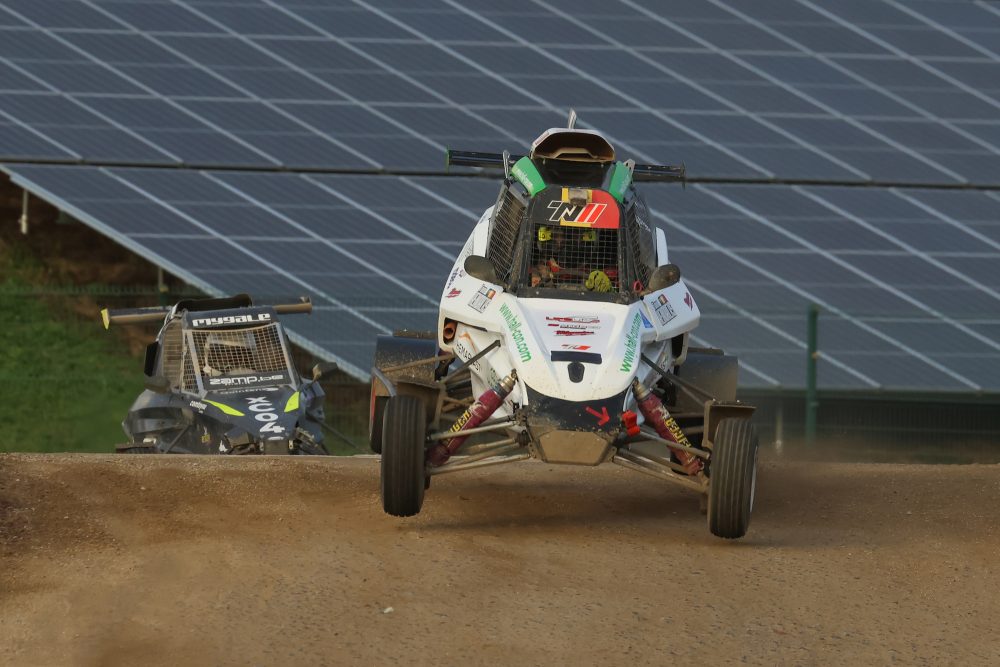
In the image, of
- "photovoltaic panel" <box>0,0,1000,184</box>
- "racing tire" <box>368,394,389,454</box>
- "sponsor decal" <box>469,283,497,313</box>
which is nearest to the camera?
"sponsor decal" <box>469,283,497,313</box>

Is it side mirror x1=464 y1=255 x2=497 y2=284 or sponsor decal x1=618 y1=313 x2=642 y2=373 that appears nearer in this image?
sponsor decal x1=618 y1=313 x2=642 y2=373

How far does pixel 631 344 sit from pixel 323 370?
7.38 m

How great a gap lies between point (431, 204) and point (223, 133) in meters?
3.13

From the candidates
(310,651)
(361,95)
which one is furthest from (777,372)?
(310,651)

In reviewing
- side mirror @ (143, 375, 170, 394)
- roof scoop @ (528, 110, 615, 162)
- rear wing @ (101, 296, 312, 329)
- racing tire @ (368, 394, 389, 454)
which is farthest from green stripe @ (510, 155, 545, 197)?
rear wing @ (101, 296, 312, 329)

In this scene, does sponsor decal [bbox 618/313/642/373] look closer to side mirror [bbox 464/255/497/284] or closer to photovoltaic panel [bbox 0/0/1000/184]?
side mirror [bbox 464/255/497/284]

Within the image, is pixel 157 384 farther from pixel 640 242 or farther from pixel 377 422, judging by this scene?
pixel 640 242

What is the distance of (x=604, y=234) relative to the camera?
43.0 ft

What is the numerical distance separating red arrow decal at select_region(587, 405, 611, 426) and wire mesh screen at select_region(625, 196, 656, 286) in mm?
1572

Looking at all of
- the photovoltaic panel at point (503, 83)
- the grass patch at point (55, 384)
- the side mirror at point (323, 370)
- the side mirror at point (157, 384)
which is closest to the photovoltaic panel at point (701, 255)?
the photovoltaic panel at point (503, 83)

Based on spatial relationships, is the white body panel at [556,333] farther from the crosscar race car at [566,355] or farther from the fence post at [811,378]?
the fence post at [811,378]

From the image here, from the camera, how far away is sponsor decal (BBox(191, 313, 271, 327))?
18.4 m

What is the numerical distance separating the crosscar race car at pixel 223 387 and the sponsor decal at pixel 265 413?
10 millimetres

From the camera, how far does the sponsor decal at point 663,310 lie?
1301cm
